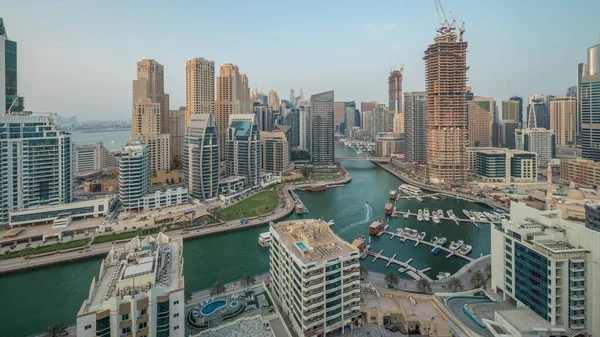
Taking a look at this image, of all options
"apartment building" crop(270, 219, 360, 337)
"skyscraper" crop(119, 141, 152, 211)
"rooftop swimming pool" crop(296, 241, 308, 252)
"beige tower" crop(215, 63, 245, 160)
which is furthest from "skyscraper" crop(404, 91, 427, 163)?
"rooftop swimming pool" crop(296, 241, 308, 252)

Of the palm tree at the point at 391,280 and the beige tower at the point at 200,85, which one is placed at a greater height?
the beige tower at the point at 200,85

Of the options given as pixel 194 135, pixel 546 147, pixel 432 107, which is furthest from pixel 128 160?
pixel 546 147

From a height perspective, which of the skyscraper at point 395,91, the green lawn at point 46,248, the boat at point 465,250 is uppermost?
the skyscraper at point 395,91

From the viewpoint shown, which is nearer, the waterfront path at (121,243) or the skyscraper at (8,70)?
the waterfront path at (121,243)

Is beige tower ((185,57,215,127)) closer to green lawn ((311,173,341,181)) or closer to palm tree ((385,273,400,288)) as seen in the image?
green lawn ((311,173,341,181))

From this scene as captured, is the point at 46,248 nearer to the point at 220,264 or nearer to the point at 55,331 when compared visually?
the point at 220,264

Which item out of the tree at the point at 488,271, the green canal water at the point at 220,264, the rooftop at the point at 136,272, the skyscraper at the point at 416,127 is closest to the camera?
the rooftop at the point at 136,272

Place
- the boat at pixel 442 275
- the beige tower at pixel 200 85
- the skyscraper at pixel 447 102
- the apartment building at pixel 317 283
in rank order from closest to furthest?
the apartment building at pixel 317 283, the boat at pixel 442 275, the skyscraper at pixel 447 102, the beige tower at pixel 200 85

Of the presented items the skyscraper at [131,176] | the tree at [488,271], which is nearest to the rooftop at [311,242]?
the tree at [488,271]

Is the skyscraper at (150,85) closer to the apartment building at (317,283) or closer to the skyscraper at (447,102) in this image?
the skyscraper at (447,102)
